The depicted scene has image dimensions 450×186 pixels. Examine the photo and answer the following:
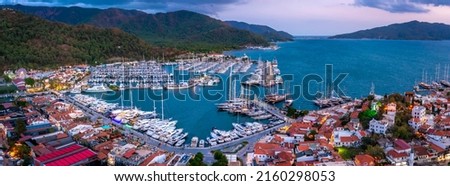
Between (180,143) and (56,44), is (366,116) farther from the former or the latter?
(56,44)

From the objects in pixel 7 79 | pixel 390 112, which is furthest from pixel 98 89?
pixel 390 112

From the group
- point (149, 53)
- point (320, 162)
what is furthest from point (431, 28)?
point (320, 162)

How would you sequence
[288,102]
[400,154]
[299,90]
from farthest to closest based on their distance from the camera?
1. [299,90]
2. [288,102]
3. [400,154]

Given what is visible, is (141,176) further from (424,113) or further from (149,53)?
(149,53)

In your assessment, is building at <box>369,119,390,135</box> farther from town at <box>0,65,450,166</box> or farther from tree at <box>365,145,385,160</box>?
tree at <box>365,145,385,160</box>

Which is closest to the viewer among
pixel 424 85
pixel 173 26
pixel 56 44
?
pixel 424 85

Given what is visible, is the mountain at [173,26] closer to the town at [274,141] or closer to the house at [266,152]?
the town at [274,141]

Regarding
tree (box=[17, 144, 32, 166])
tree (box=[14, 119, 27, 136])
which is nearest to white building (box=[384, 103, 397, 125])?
tree (box=[17, 144, 32, 166])
